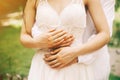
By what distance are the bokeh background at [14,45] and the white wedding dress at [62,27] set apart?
1.96m

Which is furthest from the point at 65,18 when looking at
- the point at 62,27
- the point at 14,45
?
the point at 14,45

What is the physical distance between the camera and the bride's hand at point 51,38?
5.80 ft

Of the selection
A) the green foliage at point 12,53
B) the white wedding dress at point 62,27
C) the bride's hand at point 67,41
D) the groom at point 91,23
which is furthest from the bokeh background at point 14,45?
the bride's hand at point 67,41

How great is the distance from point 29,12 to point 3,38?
2.08 metres

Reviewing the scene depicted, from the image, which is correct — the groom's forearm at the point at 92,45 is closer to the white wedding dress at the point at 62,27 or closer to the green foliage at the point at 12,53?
the white wedding dress at the point at 62,27

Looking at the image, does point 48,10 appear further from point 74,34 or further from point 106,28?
point 106,28

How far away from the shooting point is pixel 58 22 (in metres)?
1.80

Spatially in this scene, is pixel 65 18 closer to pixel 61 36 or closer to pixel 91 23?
pixel 61 36

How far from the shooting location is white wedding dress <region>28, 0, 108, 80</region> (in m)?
1.79

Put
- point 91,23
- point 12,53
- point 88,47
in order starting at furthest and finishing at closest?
point 12,53
point 91,23
point 88,47

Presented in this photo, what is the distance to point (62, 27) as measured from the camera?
5.91 feet

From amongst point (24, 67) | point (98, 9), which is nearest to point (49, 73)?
point (98, 9)

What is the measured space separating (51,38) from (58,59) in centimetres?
11

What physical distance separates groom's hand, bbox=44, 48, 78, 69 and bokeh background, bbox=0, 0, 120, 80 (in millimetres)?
2038
